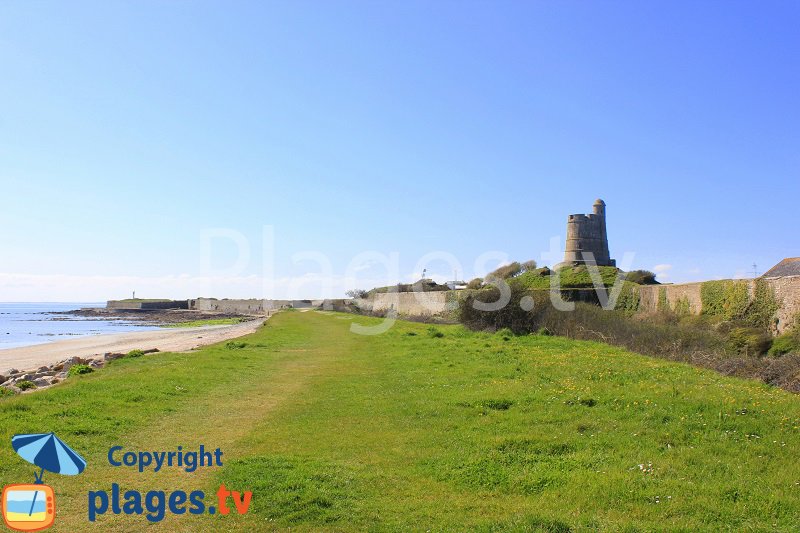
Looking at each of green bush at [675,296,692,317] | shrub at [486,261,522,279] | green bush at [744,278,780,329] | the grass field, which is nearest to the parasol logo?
the grass field

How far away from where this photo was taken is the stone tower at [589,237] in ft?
162

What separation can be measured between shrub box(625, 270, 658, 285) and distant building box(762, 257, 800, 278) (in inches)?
554

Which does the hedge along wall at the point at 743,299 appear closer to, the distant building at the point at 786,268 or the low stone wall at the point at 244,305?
the distant building at the point at 786,268

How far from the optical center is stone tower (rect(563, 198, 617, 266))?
49500 mm

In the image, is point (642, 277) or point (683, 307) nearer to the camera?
point (683, 307)

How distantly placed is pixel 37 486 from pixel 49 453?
1204mm

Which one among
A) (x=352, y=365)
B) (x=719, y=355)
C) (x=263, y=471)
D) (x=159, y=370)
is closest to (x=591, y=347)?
(x=719, y=355)

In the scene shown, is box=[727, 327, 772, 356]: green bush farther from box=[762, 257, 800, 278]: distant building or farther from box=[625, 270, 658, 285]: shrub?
box=[625, 270, 658, 285]: shrub

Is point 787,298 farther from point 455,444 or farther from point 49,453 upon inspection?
point 49,453

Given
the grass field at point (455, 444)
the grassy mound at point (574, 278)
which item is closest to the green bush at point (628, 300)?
the grassy mound at point (574, 278)

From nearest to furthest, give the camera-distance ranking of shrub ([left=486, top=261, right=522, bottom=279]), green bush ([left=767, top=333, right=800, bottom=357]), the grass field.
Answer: the grass field, green bush ([left=767, top=333, right=800, bottom=357]), shrub ([left=486, top=261, right=522, bottom=279])

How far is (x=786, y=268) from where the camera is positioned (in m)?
31.3

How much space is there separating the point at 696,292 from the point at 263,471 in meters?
26.0

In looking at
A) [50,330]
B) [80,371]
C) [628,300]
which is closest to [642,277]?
[628,300]
